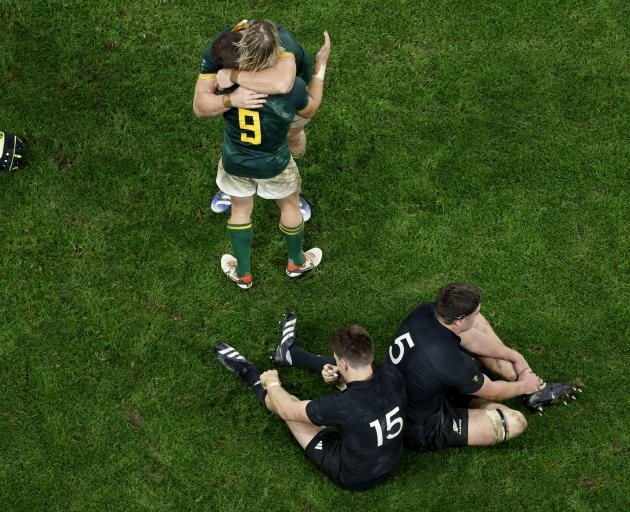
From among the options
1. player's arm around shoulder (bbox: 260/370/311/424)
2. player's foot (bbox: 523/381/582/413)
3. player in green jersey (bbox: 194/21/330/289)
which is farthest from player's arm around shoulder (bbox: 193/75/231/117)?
player's foot (bbox: 523/381/582/413)

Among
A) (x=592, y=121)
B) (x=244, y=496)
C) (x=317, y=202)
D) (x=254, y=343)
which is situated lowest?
(x=244, y=496)

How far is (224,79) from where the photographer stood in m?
6.43

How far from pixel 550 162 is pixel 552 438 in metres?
3.19

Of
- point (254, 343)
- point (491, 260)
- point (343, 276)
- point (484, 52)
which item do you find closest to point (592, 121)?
point (484, 52)

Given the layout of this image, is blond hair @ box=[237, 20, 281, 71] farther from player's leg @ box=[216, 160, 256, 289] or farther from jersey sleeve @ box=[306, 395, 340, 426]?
jersey sleeve @ box=[306, 395, 340, 426]

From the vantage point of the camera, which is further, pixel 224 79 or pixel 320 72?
pixel 320 72

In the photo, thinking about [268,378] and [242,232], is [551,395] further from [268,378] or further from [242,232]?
[242,232]

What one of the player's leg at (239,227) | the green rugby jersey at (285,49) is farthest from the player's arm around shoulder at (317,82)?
the player's leg at (239,227)

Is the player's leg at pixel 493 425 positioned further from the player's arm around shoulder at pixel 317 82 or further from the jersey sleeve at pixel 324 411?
the player's arm around shoulder at pixel 317 82

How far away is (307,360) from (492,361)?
181cm

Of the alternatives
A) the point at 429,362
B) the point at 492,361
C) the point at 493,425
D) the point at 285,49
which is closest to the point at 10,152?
the point at 285,49

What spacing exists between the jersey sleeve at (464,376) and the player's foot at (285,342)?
171 cm

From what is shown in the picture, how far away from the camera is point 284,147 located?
7.03 metres

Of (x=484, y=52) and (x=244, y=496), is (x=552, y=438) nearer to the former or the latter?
(x=244, y=496)
